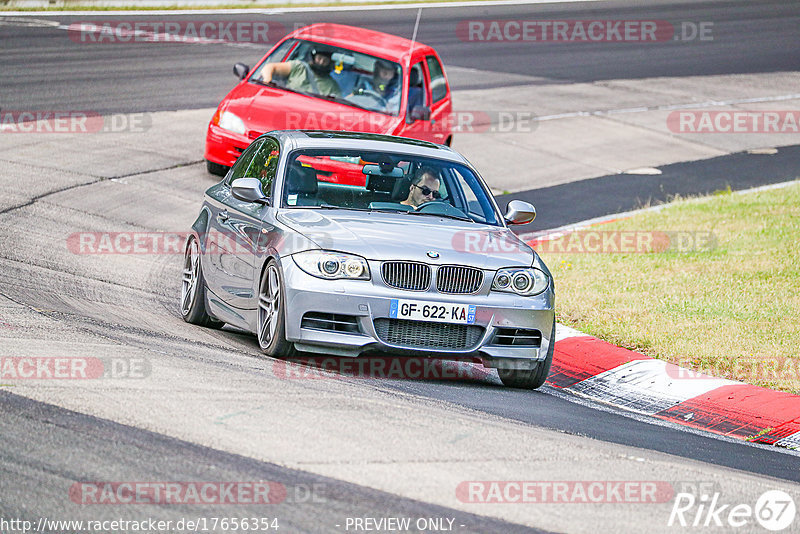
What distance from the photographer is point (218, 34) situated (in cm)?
2722

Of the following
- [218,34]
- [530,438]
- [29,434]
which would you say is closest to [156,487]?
[29,434]

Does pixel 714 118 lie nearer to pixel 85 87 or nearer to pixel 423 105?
pixel 423 105

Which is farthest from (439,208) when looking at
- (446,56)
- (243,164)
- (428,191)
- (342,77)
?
(446,56)

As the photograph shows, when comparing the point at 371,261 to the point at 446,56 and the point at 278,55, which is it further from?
the point at 446,56

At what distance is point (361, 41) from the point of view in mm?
16031

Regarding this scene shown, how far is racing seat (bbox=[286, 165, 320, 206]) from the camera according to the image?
8781 mm

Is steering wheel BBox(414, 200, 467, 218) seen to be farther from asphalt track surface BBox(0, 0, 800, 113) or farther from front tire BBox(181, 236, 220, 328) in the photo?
asphalt track surface BBox(0, 0, 800, 113)

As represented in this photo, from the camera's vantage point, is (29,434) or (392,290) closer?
(29,434)

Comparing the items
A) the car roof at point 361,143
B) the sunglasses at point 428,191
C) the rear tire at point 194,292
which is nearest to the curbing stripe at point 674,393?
the sunglasses at point 428,191

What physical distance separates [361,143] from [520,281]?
1.92m

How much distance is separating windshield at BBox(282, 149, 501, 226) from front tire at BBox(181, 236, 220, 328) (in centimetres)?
117

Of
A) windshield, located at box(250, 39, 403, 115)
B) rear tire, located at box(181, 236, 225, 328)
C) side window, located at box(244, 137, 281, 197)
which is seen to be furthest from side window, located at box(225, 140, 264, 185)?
windshield, located at box(250, 39, 403, 115)

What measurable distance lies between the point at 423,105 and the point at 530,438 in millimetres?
9868

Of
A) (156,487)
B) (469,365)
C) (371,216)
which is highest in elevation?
(371,216)
